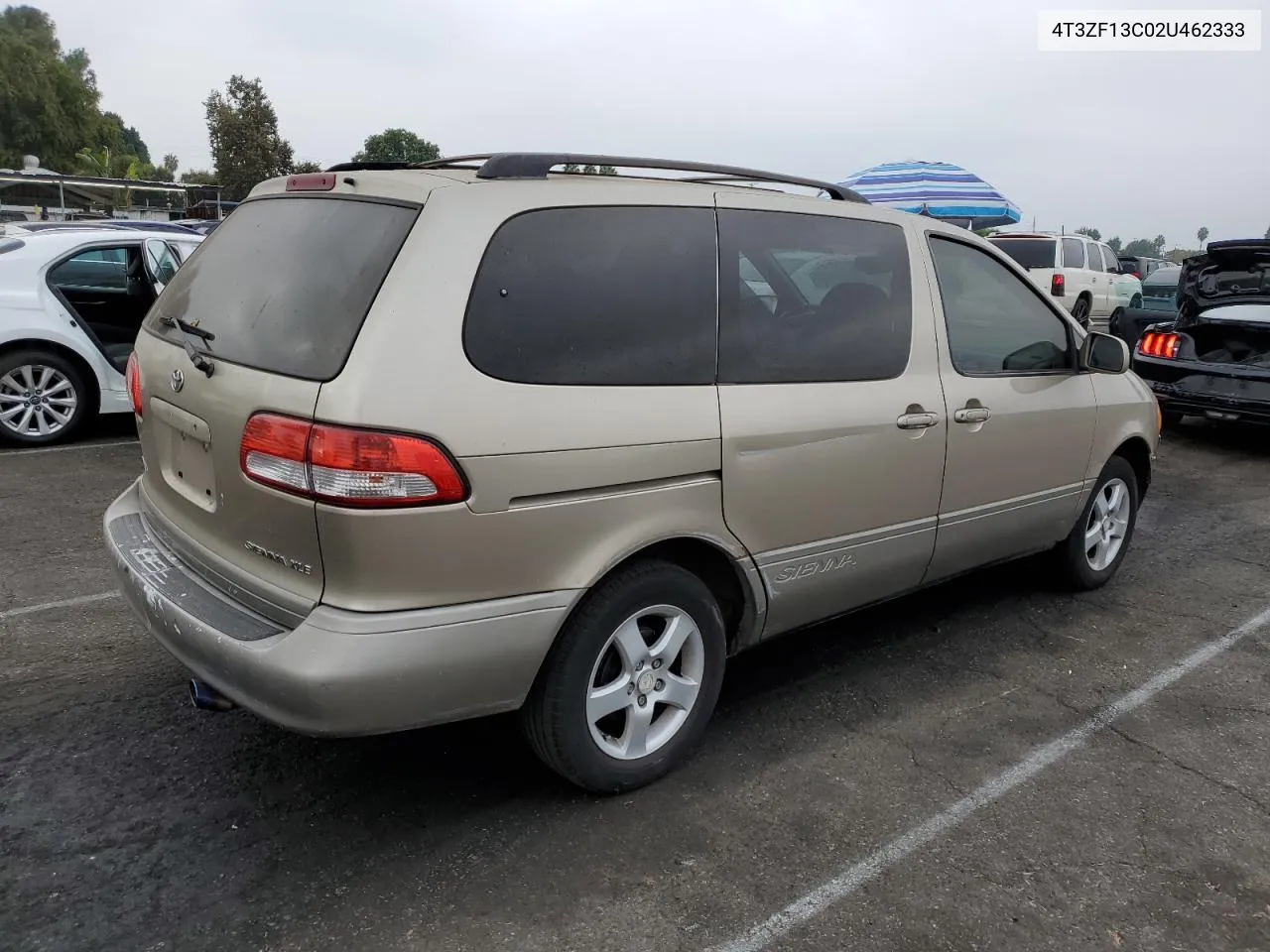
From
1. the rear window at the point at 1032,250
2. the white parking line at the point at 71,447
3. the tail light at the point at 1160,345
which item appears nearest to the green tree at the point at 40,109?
the rear window at the point at 1032,250

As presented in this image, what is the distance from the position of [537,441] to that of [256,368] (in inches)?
30.2

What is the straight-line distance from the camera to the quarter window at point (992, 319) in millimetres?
3725

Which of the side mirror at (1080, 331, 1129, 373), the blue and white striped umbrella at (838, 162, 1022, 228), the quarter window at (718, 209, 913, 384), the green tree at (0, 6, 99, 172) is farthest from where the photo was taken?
the green tree at (0, 6, 99, 172)

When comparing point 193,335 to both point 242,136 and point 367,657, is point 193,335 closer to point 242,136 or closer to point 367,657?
point 367,657

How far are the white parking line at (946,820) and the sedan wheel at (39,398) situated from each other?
6.59m

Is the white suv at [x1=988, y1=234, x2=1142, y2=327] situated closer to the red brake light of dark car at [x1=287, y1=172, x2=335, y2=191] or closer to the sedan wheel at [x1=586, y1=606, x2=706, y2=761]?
the sedan wheel at [x1=586, y1=606, x2=706, y2=761]

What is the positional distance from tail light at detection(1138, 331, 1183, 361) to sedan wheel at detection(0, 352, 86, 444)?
8.79m

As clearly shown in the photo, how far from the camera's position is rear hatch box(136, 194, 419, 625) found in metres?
2.42

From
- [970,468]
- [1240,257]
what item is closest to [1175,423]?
[1240,257]

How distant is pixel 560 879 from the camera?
8.33ft

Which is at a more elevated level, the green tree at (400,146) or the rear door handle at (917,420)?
the green tree at (400,146)

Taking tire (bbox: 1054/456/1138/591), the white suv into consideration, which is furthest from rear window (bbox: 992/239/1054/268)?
tire (bbox: 1054/456/1138/591)

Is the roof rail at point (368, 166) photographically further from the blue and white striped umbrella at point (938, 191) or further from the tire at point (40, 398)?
the blue and white striped umbrella at point (938, 191)

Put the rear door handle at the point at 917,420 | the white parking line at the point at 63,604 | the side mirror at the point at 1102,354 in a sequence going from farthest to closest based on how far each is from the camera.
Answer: the side mirror at the point at 1102,354 → the white parking line at the point at 63,604 → the rear door handle at the point at 917,420
